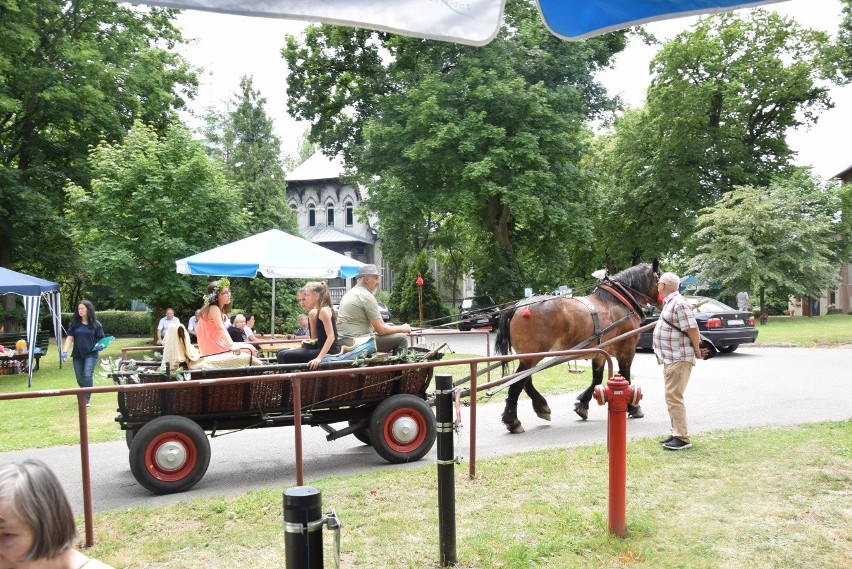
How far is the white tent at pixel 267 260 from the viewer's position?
45.1 feet

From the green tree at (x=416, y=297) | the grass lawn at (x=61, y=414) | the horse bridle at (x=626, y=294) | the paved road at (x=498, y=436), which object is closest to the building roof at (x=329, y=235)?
the green tree at (x=416, y=297)

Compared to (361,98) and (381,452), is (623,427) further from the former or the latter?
(361,98)

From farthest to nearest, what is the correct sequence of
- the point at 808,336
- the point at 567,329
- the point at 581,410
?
the point at 808,336 < the point at 581,410 < the point at 567,329

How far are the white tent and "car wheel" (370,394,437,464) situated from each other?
6.68 m

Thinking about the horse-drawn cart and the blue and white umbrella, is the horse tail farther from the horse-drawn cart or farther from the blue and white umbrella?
the blue and white umbrella

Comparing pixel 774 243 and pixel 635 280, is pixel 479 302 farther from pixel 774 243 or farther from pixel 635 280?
pixel 635 280

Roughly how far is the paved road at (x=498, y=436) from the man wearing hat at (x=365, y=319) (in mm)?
1338

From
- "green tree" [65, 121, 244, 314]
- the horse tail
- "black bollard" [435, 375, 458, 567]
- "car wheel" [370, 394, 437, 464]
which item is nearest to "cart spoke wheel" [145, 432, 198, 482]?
"car wheel" [370, 394, 437, 464]

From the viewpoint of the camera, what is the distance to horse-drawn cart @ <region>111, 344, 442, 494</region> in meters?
6.69

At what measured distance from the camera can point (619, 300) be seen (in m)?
10.4

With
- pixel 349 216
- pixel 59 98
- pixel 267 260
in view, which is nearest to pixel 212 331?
pixel 267 260

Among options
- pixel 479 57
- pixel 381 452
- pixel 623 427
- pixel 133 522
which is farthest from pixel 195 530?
pixel 479 57

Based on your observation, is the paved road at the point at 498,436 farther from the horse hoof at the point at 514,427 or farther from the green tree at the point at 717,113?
the green tree at the point at 717,113

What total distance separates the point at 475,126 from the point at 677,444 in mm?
24273
